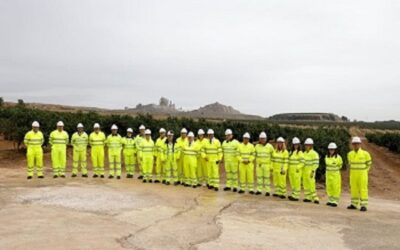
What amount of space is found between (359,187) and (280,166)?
7.56ft

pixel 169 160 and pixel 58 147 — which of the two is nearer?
pixel 58 147

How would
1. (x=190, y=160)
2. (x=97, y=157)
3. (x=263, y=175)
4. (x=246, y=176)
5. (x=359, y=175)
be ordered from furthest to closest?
(x=97, y=157)
(x=190, y=160)
(x=246, y=176)
(x=263, y=175)
(x=359, y=175)

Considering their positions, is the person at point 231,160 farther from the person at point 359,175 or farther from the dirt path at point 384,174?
the dirt path at point 384,174

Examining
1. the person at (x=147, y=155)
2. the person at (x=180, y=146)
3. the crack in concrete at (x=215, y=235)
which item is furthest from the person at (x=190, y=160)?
the crack in concrete at (x=215, y=235)

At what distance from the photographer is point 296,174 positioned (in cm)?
1311

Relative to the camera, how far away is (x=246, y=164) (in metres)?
13.9

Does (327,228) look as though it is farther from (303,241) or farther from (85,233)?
(85,233)

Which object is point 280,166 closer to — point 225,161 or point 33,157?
point 225,161

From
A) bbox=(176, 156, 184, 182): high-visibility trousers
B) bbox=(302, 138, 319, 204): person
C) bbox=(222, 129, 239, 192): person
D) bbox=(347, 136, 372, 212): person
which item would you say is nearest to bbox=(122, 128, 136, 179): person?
bbox=(176, 156, 184, 182): high-visibility trousers

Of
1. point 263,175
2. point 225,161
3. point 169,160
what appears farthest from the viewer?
point 169,160

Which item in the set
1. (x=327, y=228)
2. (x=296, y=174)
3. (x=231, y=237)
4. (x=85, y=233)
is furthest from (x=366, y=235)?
(x=85, y=233)

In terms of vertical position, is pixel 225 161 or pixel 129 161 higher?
pixel 225 161

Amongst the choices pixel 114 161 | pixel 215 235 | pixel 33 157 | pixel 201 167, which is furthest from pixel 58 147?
pixel 215 235

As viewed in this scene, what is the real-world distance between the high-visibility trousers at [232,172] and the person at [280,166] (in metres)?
1.32
